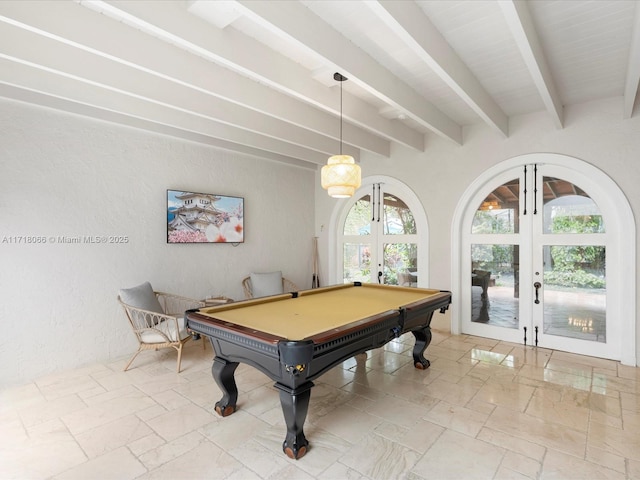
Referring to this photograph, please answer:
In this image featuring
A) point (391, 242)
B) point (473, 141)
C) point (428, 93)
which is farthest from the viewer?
point (391, 242)

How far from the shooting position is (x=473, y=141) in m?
4.88

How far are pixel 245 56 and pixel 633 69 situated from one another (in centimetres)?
312

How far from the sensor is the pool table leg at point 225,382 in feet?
9.14

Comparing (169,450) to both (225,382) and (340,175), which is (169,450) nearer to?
(225,382)

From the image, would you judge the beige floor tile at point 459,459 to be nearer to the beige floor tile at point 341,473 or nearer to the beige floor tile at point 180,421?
the beige floor tile at point 341,473

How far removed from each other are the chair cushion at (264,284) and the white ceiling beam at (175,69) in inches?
88.8

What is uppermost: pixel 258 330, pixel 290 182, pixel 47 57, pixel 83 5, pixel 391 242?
pixel 83 5

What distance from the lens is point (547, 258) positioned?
4.44 meters

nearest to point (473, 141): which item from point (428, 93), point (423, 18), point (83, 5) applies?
point (428, 93)

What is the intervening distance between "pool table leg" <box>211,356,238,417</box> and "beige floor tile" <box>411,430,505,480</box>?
1515 mm

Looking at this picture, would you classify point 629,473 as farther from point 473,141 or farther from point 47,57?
point 47,57

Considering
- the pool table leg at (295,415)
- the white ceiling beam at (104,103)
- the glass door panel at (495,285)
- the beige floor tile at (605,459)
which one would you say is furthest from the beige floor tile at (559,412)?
the white ceiling beam at (104,103)

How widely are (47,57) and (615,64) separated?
495 cm

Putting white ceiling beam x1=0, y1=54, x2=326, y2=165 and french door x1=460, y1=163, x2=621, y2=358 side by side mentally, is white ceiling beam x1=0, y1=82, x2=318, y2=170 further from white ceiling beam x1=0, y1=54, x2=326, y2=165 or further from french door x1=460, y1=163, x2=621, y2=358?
french door x1=460, y1=163, x2=621, y2=358
